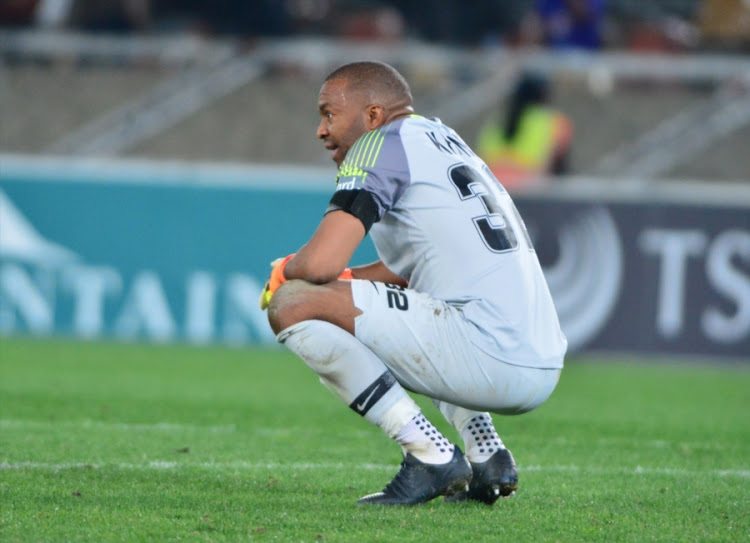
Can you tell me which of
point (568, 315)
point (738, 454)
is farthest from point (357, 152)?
point (568, 315)

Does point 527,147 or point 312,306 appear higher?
point 312,306

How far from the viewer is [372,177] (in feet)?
13.7

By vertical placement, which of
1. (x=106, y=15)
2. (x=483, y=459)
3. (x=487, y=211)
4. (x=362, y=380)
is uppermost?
(x=106, y=15)

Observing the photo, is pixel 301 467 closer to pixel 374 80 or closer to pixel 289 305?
pixel 289 305

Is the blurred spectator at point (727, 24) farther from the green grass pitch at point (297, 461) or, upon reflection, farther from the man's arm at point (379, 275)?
the man's arm at point (379, 275)

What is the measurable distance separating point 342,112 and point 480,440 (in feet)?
4.14

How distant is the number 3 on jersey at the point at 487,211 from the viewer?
14.1ft

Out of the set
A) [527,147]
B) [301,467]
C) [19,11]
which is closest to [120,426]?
[301,467]

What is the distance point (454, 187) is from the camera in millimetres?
4328

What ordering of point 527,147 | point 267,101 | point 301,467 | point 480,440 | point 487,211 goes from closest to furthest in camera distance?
point 487,211
point 480,440
point 301,467
point 527,147
point 267,101

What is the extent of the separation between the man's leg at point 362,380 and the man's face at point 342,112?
561 mm

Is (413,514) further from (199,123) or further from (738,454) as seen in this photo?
(199,123)

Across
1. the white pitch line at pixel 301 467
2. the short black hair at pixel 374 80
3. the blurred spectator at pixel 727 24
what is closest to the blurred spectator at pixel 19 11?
the blurred spectator at pixel 727 24

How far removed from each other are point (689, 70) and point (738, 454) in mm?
7126
